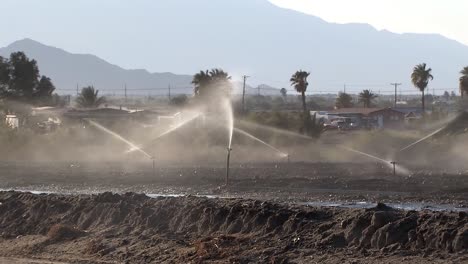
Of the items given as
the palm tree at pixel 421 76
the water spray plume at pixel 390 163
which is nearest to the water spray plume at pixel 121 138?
the water spray plume at pixel 390 163

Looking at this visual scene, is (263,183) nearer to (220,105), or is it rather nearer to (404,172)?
(404,172)

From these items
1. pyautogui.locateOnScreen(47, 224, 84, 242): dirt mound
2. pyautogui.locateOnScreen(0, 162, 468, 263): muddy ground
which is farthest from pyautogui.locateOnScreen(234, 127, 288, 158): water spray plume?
pyautogui.locateOnScreen(47, 224, 84, 242): dirt mound

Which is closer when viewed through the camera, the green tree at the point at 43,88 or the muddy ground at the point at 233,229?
the muddy ground at the point at 233,229

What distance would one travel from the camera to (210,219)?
19.7m

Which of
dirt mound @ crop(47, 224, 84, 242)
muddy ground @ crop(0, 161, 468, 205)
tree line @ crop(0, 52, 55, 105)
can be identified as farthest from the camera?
tree line @ crop(0, 52, 55, 105)

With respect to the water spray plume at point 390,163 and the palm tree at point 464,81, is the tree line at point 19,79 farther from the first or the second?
the water spray plume at point 390,163

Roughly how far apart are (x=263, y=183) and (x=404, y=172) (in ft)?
26.3

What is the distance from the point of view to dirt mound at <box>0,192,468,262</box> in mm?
16219

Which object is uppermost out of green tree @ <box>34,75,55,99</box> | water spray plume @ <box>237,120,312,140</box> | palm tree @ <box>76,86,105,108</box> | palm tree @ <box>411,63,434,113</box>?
palm tree @ <box>411,63,434,113</box>

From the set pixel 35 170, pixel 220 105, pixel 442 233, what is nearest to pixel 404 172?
pixel 35 170

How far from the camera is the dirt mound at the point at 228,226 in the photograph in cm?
1622

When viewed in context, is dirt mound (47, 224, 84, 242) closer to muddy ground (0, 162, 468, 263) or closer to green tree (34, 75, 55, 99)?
muddy ground (0, 162, 468, 263)

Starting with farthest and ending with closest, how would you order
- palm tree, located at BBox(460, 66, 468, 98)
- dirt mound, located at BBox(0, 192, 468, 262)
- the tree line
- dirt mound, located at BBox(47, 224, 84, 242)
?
the tree line
palm tree, located at BBox(460, 66, 468, 98)
dirt mound, located at BBox(47, 224, 84, 242)
dirt mound, located at BBox(0, 192, 468, 262)

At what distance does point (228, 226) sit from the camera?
19.2 metres
